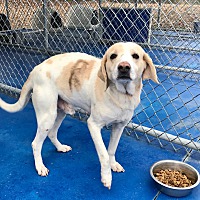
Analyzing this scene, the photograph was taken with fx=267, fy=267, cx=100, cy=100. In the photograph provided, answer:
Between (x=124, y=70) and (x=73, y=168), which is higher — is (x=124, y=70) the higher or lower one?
the higher one

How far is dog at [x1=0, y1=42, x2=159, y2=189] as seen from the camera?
132 cm

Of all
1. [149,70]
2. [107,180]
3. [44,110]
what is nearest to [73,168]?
[107,180]

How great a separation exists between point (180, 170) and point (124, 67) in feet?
2.66

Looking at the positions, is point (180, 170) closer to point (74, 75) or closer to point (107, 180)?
point (107, 180)

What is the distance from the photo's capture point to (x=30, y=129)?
226 cm

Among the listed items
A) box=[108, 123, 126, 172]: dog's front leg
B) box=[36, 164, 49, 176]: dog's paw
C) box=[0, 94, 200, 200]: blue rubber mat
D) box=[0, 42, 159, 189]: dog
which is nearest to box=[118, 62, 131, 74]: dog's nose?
box=[0, 42, 159, 189]: dog

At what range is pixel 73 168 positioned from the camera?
1.77 m

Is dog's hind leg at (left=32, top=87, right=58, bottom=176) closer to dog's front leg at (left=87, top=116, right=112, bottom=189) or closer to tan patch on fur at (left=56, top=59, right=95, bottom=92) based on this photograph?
tan patch on fur at (left=56, top=59, right=95, bottom=92)

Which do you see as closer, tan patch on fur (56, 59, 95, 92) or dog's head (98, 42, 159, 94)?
dog's head (98, 42, 159, 94)

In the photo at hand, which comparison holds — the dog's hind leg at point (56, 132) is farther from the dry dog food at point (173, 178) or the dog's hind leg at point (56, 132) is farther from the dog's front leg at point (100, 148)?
the dry dog food at point (173, 178)

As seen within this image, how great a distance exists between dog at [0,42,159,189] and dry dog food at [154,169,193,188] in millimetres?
280

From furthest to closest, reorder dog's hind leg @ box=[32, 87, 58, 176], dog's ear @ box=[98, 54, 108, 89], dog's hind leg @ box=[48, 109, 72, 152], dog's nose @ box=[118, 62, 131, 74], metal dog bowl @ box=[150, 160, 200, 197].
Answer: dog's hind leg @ box=[48, 109, 72, 152]
dog's hind leg @ box=[32, 87, 58, 176]
metal dog bowl @ box=[150, 160, 200, 197]
dog's ear @ box=[98, 54, 108, 89]
dog's nose @ box=[118, 62, 131, 74]

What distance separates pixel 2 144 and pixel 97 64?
1.04 m

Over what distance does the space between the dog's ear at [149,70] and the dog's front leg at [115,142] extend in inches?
14.1
